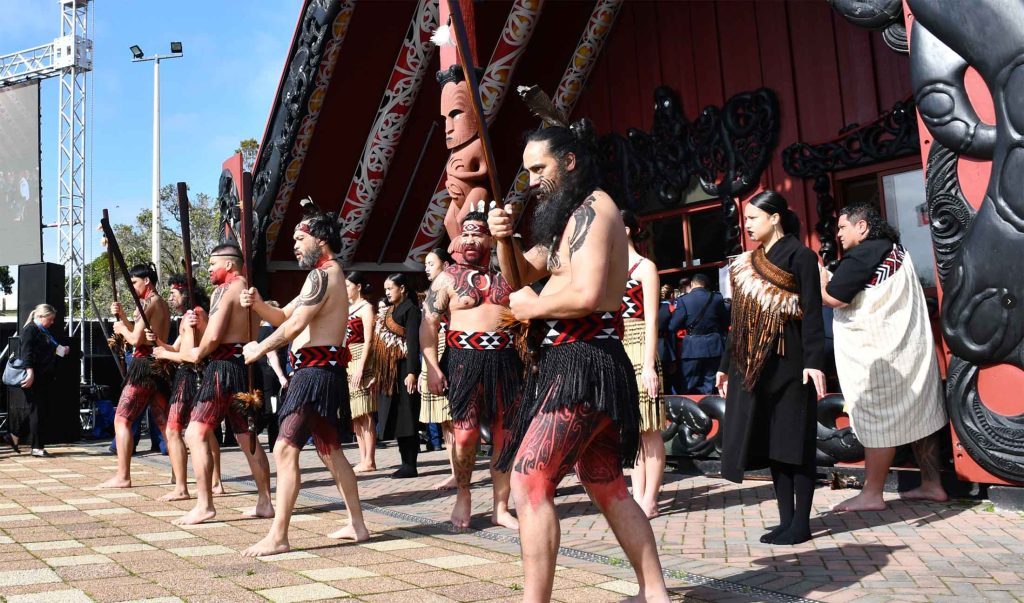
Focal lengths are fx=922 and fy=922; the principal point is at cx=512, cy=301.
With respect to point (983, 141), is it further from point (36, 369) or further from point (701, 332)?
point (36, 369)

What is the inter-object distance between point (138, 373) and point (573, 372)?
6.04 m

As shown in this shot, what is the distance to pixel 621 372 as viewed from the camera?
3254mm

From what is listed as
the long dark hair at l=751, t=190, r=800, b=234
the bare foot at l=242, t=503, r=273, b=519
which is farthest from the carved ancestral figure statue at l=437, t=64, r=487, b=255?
the long dark hair at l=751, t=190, r=800, b=234

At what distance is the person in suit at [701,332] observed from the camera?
28.4 feet

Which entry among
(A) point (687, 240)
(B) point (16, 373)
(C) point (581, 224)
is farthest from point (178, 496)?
(B) point (16, 373)

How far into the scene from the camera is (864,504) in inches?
222

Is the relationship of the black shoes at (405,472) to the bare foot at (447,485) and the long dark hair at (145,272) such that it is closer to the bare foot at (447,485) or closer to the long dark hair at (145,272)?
→ the bare foot at (447,485)

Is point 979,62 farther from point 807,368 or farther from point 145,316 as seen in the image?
point 145,316

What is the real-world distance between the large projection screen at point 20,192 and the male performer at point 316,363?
1486 centimetres

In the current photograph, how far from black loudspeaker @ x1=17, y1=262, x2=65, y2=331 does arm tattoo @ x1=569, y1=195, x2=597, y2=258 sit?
12028 millimetres

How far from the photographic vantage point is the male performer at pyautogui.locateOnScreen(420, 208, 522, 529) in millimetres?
5527

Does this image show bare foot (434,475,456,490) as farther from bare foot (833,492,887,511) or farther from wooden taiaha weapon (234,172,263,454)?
bare foot (833,492,887,511)

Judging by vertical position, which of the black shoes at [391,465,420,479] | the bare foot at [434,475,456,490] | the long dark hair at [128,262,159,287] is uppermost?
the long dark hair at [128,262,159,287]

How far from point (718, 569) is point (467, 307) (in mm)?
2289
